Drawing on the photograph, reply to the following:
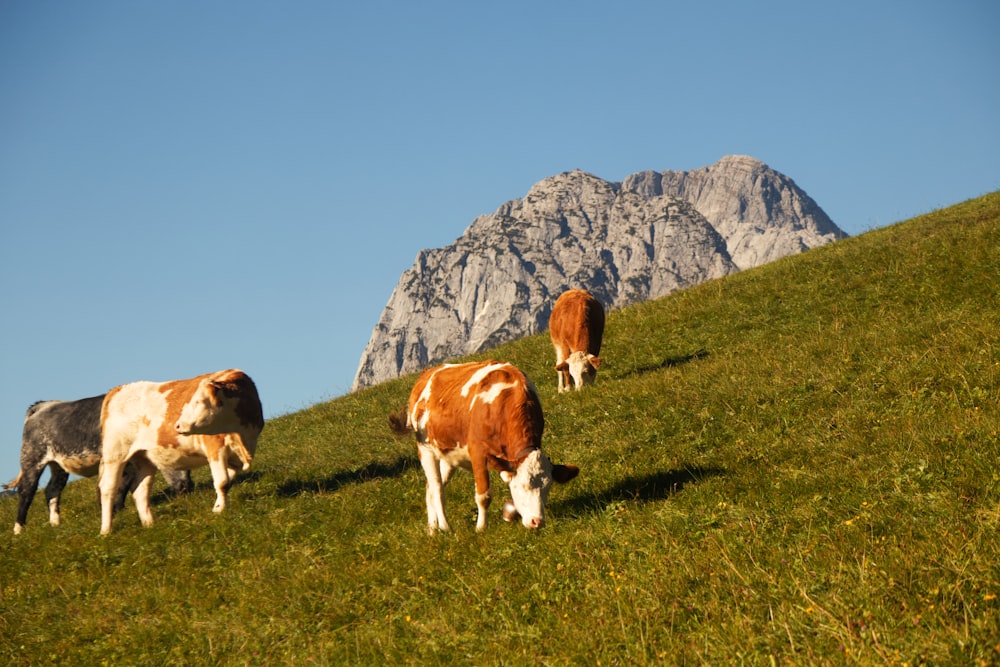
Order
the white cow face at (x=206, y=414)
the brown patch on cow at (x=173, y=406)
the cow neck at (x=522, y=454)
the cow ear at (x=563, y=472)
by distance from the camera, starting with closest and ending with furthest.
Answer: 1. the cow neck at (x=522, y=454)
2. the cow ear at (x=563, y=472)
3. the white cow face at (x=206, y=414)
4. the brown patch on cow at (x=173, y=406)

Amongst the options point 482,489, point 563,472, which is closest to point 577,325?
point 482,489

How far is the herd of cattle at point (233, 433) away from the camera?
34.7 feet

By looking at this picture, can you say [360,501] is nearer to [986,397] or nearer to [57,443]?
[57,443]

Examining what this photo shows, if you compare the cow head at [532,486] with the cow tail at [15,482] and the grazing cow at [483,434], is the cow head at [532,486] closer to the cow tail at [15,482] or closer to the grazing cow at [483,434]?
the grazing cow at [483,434]

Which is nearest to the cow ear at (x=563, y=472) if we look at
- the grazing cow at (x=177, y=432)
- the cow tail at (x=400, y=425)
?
the cow tail at (x=400, y=425)

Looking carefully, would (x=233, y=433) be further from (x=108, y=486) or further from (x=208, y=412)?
(x=108, y=486)

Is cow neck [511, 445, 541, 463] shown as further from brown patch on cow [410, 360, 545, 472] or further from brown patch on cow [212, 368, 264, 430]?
brown patch on cow [212, 368, 264, 430]

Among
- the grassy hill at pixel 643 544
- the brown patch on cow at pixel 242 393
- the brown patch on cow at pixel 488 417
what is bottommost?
the grassy hill at pixel 643 544

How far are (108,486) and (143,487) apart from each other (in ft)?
1.99

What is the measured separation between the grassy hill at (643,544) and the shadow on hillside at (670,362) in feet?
4.27

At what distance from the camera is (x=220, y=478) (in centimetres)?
1489

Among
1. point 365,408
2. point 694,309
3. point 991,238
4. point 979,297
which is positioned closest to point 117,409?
point 365,408

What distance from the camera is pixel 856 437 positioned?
1116 centimetres

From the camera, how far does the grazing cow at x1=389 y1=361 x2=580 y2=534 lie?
10078 millimetres
